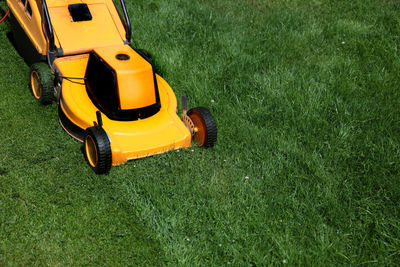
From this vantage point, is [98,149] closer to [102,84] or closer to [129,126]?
[129,126]

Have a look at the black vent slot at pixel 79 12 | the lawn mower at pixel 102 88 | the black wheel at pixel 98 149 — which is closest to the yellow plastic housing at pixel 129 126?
the lawn mower at pixel 102 88

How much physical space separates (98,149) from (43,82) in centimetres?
132

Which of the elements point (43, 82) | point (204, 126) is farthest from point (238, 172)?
point (43, 82)

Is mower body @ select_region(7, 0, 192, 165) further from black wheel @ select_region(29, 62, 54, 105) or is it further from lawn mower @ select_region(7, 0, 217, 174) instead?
black wheel @ select_region(29, 62, 54, 105)

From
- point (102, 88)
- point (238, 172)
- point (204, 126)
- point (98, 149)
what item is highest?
point (102, 88)

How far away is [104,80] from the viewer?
12.8 ft

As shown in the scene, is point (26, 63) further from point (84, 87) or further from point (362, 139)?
point (362, 139)

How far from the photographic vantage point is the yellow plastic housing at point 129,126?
12.4 feet

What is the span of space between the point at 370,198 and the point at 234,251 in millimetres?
1240

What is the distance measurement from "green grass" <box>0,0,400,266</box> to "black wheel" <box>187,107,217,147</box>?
5.0 inches

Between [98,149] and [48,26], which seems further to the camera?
[48,26]

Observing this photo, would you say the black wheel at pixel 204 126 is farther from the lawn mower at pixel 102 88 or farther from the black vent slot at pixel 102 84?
the black vent slot at pixel 102 84

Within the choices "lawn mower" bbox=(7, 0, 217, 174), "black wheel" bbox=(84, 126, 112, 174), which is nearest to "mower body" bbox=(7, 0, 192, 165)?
"lawn mower" bbox=(7, 0, 217, 174)

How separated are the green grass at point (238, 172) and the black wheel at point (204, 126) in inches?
5.0
